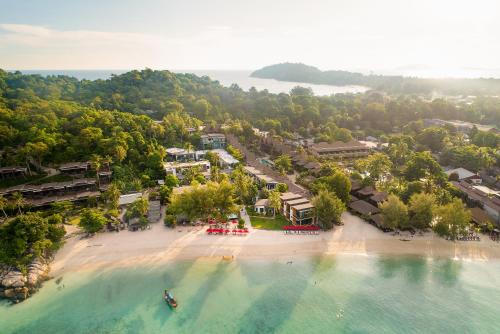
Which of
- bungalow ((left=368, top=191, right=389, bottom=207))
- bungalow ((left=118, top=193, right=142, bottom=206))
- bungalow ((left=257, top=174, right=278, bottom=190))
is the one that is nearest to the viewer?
bungalow ((left=118, top=193, right=142, bottom=206))

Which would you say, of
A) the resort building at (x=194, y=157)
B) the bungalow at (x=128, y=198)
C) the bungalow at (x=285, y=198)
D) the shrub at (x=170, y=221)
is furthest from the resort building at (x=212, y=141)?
the shrub at (x=170, y=221)

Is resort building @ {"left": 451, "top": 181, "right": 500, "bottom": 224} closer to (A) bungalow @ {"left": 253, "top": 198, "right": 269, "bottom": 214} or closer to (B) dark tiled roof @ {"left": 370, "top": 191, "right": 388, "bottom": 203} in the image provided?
(B) dark tiled roof @ {"left": 370, "top": 191, "right": 388, "bottom": 203}

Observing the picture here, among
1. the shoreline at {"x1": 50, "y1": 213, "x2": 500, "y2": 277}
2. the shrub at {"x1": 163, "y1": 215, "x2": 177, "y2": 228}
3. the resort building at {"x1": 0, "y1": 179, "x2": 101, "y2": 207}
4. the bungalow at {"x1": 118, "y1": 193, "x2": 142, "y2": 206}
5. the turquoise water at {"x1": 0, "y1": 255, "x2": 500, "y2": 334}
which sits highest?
the resort building at {"x1": 0, "y1": 179, "x2": 101, "y2": 207}

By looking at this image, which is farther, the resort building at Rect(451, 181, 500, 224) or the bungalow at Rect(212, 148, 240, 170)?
the bungalow at Rect(212, 148, 240, 170)

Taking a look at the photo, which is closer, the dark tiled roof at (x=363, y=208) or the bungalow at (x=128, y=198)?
the dark tiled roof at (x=363, y=208)

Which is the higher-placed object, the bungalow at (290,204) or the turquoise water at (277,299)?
the bungalow at (290,204)

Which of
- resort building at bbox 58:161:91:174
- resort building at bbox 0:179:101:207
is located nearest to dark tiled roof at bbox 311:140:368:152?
resort building at bbox 58:161:91:174

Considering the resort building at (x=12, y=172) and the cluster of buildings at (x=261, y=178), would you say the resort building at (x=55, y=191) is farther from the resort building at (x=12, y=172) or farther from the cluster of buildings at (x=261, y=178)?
the cluster of buildings at (x=261, y=178)
